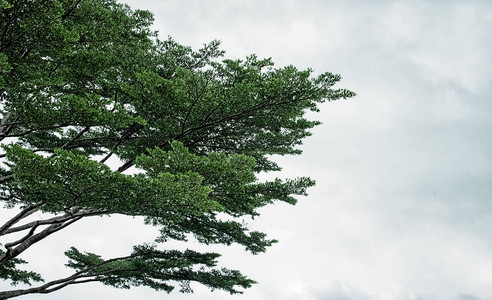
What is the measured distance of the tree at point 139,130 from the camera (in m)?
6.86

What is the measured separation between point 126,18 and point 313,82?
230 inches

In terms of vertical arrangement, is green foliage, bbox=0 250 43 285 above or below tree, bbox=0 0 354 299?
below

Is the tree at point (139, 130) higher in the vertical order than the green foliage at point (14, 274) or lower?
higher

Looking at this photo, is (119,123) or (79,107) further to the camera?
(119,123)

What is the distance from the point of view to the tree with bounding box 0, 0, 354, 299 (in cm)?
686

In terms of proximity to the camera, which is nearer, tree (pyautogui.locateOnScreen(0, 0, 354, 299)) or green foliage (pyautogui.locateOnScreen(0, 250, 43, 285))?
tree (pyautogui.locateOnScreen(0, 0, 354, 299))

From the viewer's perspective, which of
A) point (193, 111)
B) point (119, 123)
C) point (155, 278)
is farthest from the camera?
point (155, 278)

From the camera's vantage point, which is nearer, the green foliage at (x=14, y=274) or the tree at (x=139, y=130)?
the tree at (x=139, y=130)

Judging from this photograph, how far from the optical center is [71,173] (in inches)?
251

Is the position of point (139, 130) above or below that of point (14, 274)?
above

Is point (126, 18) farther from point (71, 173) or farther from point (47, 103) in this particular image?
point (71, 173)

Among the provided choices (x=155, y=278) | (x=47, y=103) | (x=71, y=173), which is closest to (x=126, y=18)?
(x=47, y=103)

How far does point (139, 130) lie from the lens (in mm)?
10219

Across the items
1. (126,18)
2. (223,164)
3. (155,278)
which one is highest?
(126,18)
